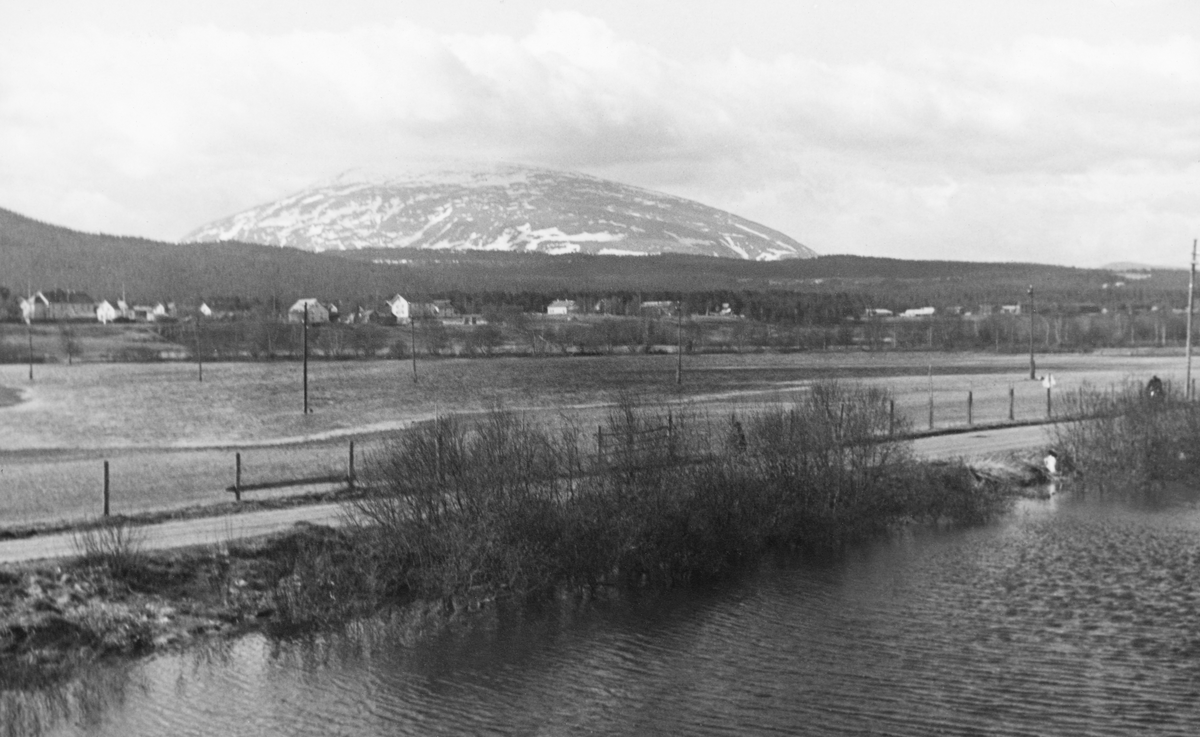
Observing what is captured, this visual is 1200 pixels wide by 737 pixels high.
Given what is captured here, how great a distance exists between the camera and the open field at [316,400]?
40.4 meters

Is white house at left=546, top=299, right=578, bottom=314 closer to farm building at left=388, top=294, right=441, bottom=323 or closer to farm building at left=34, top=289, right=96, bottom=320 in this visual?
farm building at left=388, top=294, right=441, bottom=323

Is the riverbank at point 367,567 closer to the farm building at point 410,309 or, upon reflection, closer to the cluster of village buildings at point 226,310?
the cluster of village buildings at point 226,310

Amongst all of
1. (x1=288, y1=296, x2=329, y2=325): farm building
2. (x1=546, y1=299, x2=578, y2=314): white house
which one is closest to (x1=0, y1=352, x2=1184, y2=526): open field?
(x1=288, y1=296, x2=329, y2=325): farm building

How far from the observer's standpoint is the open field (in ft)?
132

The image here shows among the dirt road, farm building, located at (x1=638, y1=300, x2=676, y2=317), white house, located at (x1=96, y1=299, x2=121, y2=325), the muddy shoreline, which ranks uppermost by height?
farm building, located at (x1=638, y1=300, x2=676, y2=317)

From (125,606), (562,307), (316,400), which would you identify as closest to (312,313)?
(562,307)

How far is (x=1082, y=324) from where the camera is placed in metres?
159

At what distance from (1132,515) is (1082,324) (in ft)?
426

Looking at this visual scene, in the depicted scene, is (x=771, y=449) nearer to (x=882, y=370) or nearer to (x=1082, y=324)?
(x=882, y=370)

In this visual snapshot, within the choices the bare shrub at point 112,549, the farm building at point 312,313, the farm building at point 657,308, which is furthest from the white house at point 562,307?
the bare shrub at point 112,549

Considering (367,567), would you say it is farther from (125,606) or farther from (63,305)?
(63,305)

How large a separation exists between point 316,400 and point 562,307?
367ft

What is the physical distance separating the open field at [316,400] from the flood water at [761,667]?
41.4ft

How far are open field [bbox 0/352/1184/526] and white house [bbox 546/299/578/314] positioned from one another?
5889 centimetres
